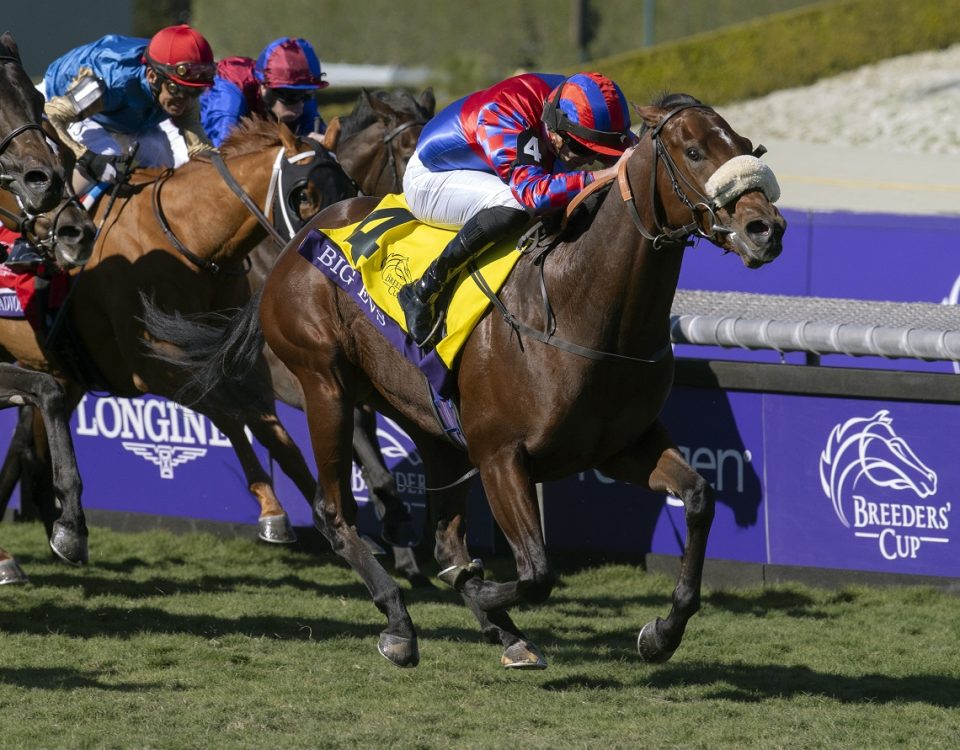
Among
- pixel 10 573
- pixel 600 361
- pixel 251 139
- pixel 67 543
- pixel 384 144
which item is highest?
pixel 384 144

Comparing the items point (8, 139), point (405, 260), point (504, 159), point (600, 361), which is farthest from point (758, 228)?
point (8, 139)

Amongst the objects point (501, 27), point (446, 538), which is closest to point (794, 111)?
point (501, 27)

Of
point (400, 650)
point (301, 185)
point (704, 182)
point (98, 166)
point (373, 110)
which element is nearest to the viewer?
point (704, 182)

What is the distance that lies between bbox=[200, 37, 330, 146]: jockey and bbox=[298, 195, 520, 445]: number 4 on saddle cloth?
2.43 m

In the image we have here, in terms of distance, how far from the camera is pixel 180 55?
6.77m

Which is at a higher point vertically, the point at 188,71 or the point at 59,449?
the point at 188,71

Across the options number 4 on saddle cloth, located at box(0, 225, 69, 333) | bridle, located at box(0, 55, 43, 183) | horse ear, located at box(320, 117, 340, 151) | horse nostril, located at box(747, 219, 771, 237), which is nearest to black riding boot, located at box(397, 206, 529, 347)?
horse nostril, located at box(747, 219, 771, 237)

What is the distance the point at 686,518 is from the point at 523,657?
0.73m

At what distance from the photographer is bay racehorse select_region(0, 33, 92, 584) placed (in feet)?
17.6

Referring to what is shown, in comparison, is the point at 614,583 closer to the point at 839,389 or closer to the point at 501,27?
the point at 839,389

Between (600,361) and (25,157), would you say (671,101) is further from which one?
(25,157)

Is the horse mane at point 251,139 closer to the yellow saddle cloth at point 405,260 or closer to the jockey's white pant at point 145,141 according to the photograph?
the jockey's white pant at point 145,141

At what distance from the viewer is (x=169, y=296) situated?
658 cm

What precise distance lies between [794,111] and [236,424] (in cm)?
1589
